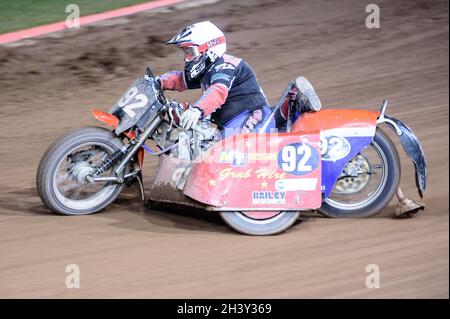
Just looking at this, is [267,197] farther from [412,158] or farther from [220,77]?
[412,158]

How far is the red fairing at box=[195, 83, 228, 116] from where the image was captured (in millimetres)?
7801

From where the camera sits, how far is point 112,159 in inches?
321

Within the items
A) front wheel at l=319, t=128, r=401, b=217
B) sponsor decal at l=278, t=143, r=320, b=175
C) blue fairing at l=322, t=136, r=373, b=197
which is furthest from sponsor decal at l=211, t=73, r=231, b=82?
front wheel at l=319, t=128, r=401, b=217

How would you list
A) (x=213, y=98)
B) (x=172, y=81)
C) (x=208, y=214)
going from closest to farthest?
(x=213, y=98) → (x=208, y=214) → (x=172, y=81)

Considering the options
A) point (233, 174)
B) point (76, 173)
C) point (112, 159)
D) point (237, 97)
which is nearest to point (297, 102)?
point (237, 97)

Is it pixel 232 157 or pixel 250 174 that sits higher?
pixel 232 157

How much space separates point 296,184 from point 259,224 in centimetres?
43

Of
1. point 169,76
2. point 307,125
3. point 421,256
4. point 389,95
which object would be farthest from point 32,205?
point 389,95

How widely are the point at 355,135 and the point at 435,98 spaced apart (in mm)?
3681

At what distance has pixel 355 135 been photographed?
778 centimetres

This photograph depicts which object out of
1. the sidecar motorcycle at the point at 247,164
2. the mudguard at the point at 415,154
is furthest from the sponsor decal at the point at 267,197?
the mudguard at the point at 415,154

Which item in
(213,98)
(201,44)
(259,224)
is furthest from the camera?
(201,44)

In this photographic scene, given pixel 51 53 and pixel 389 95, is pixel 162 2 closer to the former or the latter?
pixel 51 53

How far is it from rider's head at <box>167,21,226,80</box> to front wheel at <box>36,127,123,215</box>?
94cm
